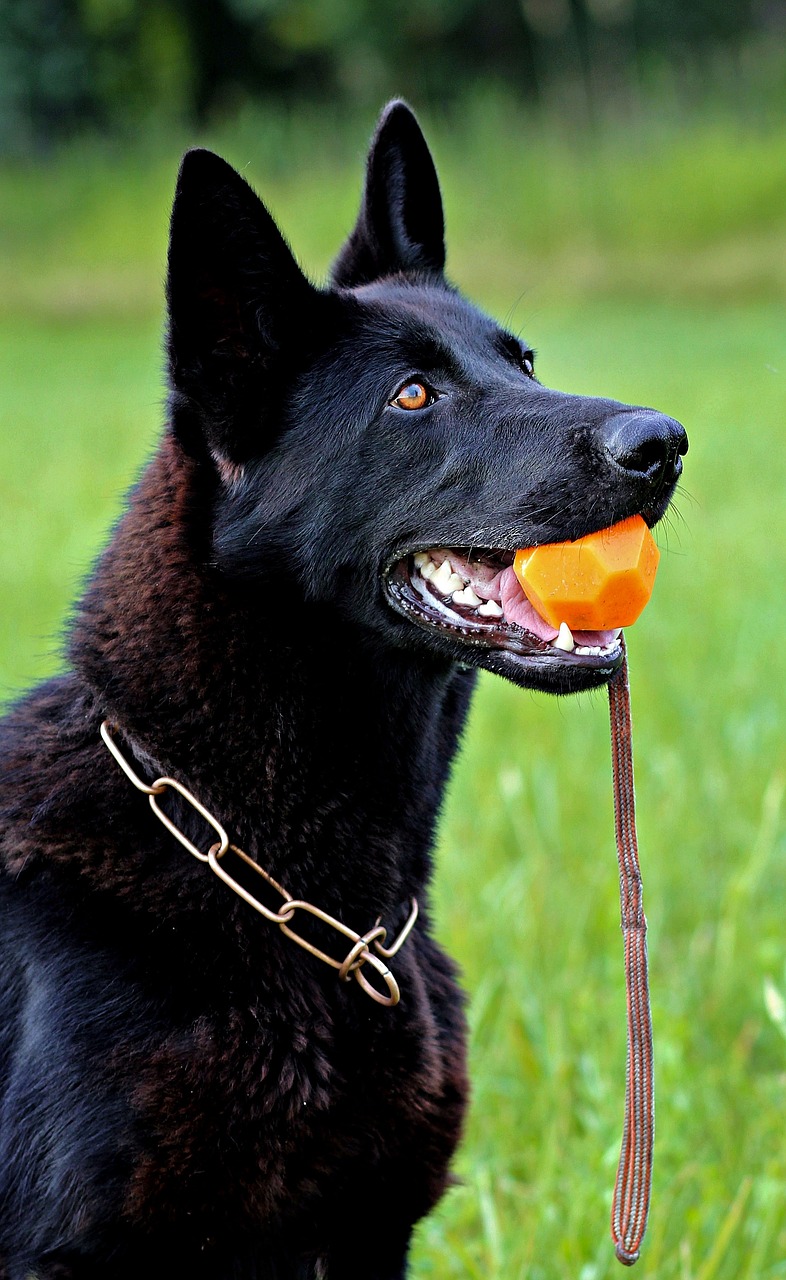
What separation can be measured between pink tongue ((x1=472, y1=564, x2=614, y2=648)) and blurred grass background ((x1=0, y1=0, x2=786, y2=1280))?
485 mm

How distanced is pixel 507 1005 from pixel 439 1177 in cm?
99

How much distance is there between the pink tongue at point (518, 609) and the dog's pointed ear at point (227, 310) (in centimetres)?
45

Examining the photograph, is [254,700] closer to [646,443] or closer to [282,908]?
[282,908]

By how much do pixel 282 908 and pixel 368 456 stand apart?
74cm

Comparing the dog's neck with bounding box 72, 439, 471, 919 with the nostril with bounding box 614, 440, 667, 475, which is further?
the dog's neck with bounding box 72, 439, 471, 919

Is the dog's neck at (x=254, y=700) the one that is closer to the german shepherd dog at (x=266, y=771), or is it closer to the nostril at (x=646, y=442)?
the german shepherd dog at (x=266, y=771)

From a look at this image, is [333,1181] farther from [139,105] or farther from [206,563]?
[139,105]

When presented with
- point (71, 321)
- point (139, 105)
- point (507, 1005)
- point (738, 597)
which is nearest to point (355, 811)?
point (507, 1005)

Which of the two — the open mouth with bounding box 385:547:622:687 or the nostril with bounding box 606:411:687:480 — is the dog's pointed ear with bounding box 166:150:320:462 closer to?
the open mouth with bounding box 385:547:622:687

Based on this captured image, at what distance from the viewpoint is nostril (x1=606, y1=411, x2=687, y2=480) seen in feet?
6.08

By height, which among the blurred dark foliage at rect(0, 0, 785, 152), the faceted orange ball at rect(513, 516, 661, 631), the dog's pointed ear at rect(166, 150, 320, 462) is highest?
the dog's pointed ear at rect(166, 150, 320, 462)

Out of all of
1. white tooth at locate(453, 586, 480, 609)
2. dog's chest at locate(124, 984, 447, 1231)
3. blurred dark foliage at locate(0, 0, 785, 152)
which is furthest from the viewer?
blurred dark foliage at locate(0, 0, 785, 152)

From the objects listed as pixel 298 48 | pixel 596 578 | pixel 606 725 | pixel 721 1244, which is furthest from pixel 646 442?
pixel 298 48

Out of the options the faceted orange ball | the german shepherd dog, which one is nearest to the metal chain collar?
the german shepherd dog
